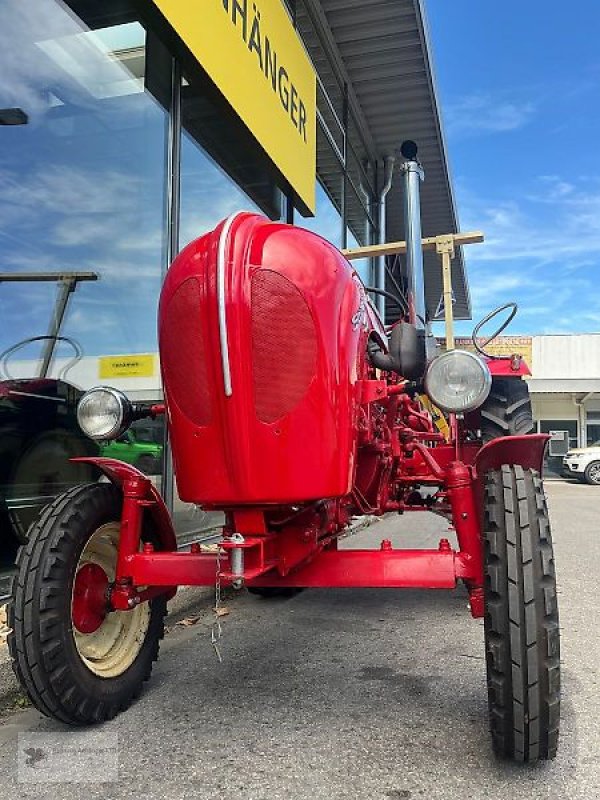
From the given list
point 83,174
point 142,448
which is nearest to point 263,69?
point 83,174

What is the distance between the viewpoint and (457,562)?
2.34 meters

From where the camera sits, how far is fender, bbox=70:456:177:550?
8.65 ft

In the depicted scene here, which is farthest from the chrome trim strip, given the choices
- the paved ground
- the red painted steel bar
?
the paved ground

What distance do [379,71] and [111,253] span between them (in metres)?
5.69

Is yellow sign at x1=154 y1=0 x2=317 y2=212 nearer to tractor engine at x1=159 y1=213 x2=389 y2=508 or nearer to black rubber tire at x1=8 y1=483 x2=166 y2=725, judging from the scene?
tractor engine at x1=159 y1=213 x2=389 y2=508

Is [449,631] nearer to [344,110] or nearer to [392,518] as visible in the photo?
[392,518]

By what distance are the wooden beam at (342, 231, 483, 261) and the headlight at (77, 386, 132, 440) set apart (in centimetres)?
200

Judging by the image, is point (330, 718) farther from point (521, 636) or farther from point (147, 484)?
point (147, 484)

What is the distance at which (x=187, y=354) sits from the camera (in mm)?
2238

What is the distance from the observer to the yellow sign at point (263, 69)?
4676mm

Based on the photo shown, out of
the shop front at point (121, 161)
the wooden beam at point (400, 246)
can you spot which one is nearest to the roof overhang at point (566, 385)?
the shop front at point (121, 161)

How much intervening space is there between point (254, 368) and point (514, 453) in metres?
1.02

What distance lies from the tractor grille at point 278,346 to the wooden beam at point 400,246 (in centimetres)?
214

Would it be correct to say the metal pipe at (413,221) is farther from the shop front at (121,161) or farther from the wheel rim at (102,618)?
the wheel rim at (102,618)
